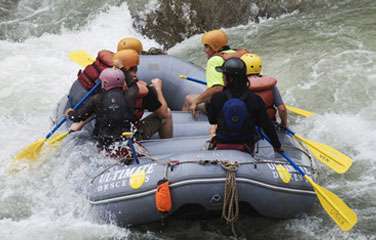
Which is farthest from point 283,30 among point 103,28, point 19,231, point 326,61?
point 19,231

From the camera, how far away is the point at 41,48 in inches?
410

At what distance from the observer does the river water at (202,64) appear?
496 centimetres

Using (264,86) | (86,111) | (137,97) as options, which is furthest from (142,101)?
(264,86)

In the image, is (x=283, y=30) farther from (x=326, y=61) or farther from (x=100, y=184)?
(x=100, y=184)

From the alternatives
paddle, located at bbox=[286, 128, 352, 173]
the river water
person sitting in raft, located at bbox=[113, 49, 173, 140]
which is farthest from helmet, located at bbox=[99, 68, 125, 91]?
paddle, located at bbox=[286, 128, 352, 173]

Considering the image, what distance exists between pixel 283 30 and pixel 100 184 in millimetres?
5729

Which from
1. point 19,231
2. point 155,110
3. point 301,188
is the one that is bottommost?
point 19,231

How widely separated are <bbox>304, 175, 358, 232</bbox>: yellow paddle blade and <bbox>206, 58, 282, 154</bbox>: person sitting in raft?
52 centimetres

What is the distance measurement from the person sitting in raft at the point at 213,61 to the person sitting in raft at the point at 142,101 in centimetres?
40

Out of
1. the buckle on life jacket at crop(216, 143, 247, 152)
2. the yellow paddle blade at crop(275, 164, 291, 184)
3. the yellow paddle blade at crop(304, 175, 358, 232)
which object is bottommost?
the yellow paddle blade at crop(304, 175, 358, 232)

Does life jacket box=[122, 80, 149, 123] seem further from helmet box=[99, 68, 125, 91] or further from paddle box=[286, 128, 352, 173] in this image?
paddle box=[286, 128, 352, 173]

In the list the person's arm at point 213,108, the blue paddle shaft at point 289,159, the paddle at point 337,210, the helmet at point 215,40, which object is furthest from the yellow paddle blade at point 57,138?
the paddle at point 337,210

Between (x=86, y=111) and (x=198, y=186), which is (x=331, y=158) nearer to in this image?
(x=198, y=186)

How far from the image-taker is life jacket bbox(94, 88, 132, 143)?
16.8 ft
